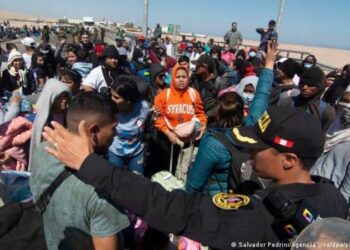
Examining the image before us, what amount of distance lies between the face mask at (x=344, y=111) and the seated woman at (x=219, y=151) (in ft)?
2.51

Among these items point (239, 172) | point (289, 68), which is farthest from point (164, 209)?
point (289, 68)

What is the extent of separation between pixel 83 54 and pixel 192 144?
414cm

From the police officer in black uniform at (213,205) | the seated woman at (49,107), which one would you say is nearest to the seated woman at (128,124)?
the seated woman at (49,107)

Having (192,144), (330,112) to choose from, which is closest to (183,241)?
(192,144)

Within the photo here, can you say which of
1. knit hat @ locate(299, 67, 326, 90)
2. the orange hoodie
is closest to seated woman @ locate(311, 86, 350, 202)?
knit hat @ locate(299, 67, 326, 90)

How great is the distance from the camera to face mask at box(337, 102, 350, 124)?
10.3ft

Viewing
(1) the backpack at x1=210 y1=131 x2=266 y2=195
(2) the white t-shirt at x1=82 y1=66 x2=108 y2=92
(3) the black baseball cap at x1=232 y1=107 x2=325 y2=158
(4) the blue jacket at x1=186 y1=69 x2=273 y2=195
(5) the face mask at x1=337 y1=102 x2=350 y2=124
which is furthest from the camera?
(2) the white t-shirt at x1=82 y1=66 x2=108 y2=92

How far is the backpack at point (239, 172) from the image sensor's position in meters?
2.33

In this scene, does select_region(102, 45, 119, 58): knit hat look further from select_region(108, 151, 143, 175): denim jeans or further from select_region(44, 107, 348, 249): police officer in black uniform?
select_region(44, 107, 348, 249): police officer in black uniform

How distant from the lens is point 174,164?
4941mm

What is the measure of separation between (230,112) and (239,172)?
2.30 feet

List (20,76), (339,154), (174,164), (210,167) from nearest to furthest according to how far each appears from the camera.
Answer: (210,167)
(339,154)
(174,164)
(20,76)

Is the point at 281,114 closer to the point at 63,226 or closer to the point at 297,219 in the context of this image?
the point at 297,219

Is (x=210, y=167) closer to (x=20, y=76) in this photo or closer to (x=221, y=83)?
(x=221, y=83)
